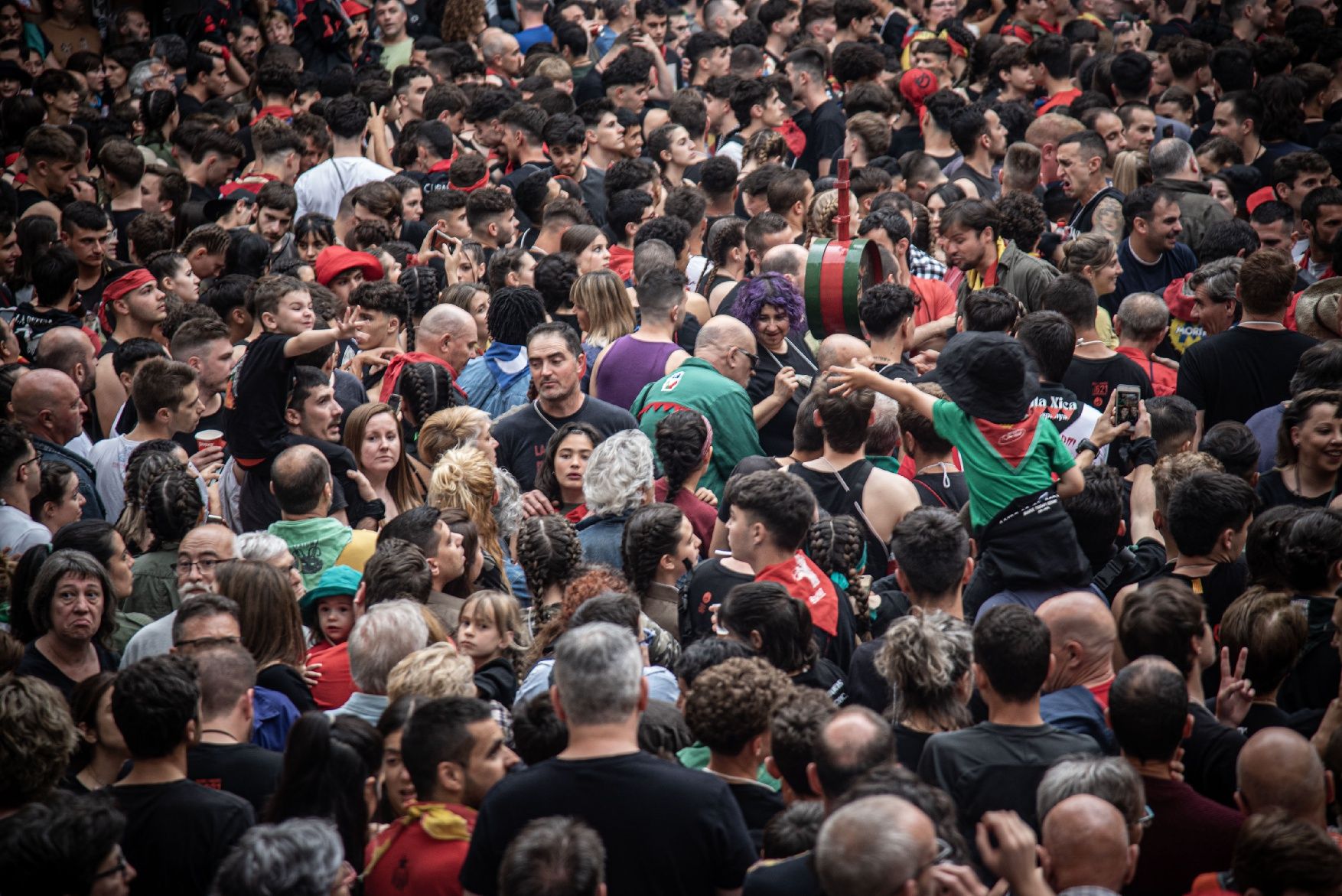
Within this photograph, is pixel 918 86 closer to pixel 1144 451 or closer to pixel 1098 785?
pixel 1144 451

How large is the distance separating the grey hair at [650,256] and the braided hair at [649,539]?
309 centimetres

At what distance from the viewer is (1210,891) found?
3623 millimetres

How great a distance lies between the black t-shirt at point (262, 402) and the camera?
21.9 ft

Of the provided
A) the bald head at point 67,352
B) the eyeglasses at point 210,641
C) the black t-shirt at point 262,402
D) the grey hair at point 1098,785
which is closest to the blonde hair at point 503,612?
the eyeglasses at point 210,641

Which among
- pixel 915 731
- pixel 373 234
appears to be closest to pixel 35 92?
pixel 373 234

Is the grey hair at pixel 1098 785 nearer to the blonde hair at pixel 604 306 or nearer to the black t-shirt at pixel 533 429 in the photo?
the black t-shirt at pixel 533 429

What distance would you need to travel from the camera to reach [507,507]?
636 cm

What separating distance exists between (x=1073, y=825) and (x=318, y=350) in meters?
4.46

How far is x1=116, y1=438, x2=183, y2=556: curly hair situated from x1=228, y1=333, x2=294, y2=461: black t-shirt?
54 cm

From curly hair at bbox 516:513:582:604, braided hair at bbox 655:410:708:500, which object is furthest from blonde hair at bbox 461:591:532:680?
braided hair at bbox 655:410:708:500

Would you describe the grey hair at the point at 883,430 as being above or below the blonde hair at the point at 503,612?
above

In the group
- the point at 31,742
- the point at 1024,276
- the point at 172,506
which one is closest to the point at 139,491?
the point at 172,506

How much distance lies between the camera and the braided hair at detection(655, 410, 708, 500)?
20.4 ft

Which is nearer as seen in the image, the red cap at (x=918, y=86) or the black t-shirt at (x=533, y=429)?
the black t-shirt at (x=533, y=429)
